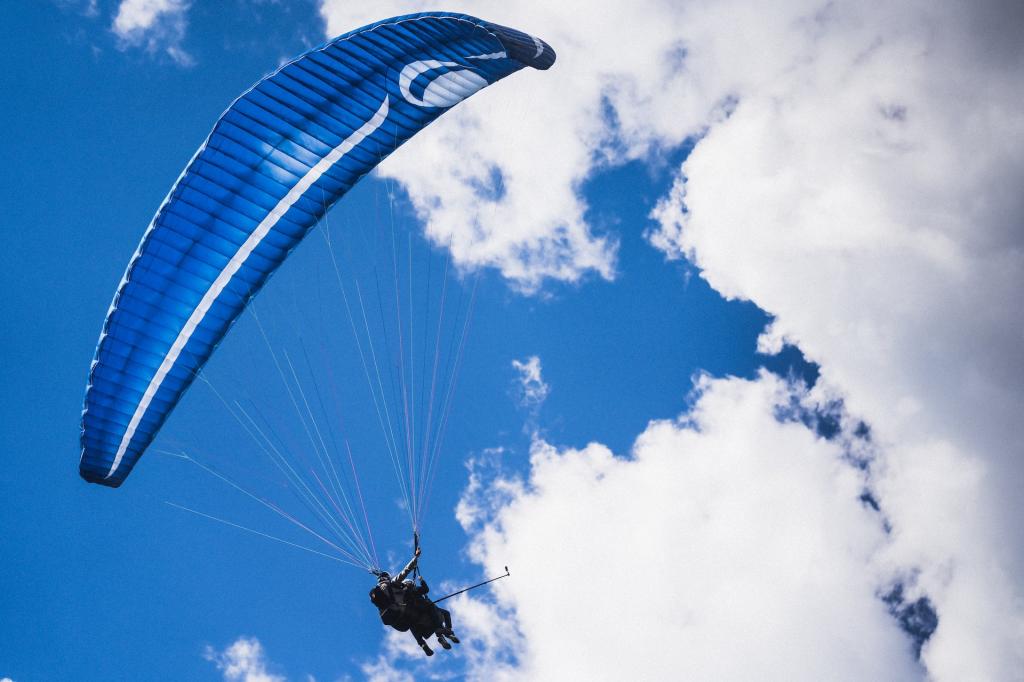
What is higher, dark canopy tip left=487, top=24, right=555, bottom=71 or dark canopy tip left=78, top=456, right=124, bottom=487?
dark canopy tip left=487, top=24, right=555, bottom=71

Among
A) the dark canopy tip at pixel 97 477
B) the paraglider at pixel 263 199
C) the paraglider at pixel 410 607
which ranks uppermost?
the paraglider at pixel 263 199

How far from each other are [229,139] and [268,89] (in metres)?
1.00

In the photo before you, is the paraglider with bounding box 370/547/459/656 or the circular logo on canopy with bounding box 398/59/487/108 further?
the circular logo on canopy with bounding box 398/59/487/108

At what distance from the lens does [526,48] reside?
13.0 m

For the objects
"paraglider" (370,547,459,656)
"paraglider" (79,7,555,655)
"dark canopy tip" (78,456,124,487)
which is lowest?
"paraglider" (370,547,459,656)

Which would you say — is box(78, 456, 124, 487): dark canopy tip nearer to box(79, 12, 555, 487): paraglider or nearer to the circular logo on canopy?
box(79, 12, 555, 487): paraglider

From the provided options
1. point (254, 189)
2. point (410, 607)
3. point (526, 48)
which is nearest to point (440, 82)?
point (526, 48)

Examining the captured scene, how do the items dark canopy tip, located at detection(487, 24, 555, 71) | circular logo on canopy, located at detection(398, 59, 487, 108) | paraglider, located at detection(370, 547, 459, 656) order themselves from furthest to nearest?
circular logo on canopy, located at detection(398, 59, 487, 108), dark canopy tip, located at detection(487, 24, 555, 71), paraglider, located at detection(370, 547, 459, 656)

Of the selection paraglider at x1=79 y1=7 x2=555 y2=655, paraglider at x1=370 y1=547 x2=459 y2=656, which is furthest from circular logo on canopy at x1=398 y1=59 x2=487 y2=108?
paraglider at x1=370 y1=547 x2=459 y2=656

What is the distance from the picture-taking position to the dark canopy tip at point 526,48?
12.6 m

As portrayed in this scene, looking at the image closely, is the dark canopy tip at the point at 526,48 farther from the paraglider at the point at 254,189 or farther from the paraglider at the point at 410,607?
the paraglider at the point at 410,607

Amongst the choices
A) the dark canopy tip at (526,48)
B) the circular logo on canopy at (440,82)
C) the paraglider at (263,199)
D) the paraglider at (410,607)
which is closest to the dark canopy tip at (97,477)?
the paraglider at (263,199)

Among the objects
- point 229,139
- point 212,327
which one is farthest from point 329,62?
point 212,327

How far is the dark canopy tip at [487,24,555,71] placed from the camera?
1258 centimetres
